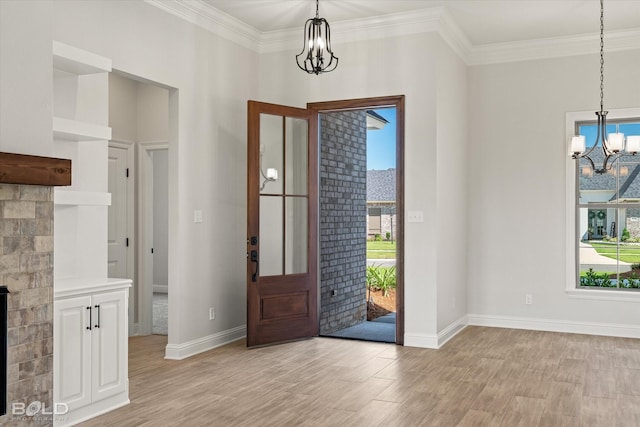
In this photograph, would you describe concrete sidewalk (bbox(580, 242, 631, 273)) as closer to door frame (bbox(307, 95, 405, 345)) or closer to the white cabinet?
door frame (bbox(307, 95, 405, 345))

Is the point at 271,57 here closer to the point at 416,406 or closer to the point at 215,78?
the point at 215,78

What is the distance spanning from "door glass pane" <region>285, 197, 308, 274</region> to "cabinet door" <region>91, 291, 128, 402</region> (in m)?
2.08

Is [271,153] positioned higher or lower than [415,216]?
higher

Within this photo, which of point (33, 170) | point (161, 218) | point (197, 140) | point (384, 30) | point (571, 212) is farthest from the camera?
point (161, 218)

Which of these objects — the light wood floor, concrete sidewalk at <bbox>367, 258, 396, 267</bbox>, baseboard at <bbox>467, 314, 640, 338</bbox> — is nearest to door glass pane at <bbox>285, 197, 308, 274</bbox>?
the light wood floor

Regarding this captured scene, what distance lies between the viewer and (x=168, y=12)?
4.91 m

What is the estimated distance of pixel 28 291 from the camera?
310 centimetres

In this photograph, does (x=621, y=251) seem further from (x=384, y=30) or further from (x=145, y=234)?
(x=145, y=234)

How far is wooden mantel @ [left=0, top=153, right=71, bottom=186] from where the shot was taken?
2.93 m

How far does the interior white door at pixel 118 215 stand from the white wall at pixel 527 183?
367 cm

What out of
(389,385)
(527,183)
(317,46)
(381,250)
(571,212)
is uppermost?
(317,46)

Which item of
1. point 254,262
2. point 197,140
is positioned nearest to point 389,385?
point 254,262

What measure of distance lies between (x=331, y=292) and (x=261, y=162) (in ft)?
5.90

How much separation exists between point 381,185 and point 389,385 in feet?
18.7
